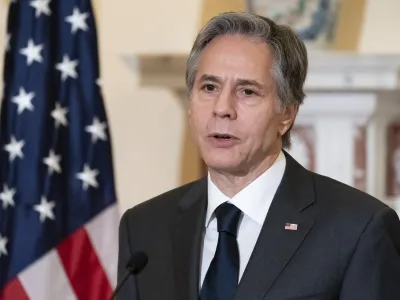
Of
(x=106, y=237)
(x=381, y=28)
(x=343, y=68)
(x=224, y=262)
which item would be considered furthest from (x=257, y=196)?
(x=381, y=28)

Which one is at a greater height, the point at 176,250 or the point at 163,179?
the point at 176,250

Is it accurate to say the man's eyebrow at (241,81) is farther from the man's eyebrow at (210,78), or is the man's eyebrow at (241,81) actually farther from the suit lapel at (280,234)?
the suit lapel at (280,234)

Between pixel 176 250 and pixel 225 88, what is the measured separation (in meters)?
0.33

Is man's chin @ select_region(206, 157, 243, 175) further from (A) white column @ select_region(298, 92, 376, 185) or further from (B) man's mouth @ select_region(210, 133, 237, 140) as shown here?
(A) white column @ select_region(298, 92, 376, 185)

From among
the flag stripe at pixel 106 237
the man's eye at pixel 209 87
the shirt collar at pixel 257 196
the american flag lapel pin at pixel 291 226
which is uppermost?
the man's eye at pixel 209 87

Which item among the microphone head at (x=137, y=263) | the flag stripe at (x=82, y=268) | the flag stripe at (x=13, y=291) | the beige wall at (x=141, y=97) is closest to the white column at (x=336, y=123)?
the beige wall at (x=141, y=97)

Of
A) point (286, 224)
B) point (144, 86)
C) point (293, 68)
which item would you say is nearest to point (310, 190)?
point (286, 224)

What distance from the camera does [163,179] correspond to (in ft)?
11.3

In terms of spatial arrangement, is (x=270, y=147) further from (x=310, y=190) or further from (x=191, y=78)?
(x=191, y=78)

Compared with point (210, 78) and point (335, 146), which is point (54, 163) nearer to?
point (335, 146)

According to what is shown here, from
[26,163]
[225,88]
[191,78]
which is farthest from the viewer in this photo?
[26,163]

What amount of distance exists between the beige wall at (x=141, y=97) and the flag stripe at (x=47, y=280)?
0.66 metres

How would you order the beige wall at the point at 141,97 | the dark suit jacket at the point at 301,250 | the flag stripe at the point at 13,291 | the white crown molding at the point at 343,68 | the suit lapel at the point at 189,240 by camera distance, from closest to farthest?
the dark suit jacket at the point at 301,250 < the suit lapel at the point at 189,240 < the flag stripe at the point at 13,291 < the white crown molding at the point at 343,68 < the beige wall at the point at 141,97

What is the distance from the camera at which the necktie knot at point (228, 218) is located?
1669 millimetres
